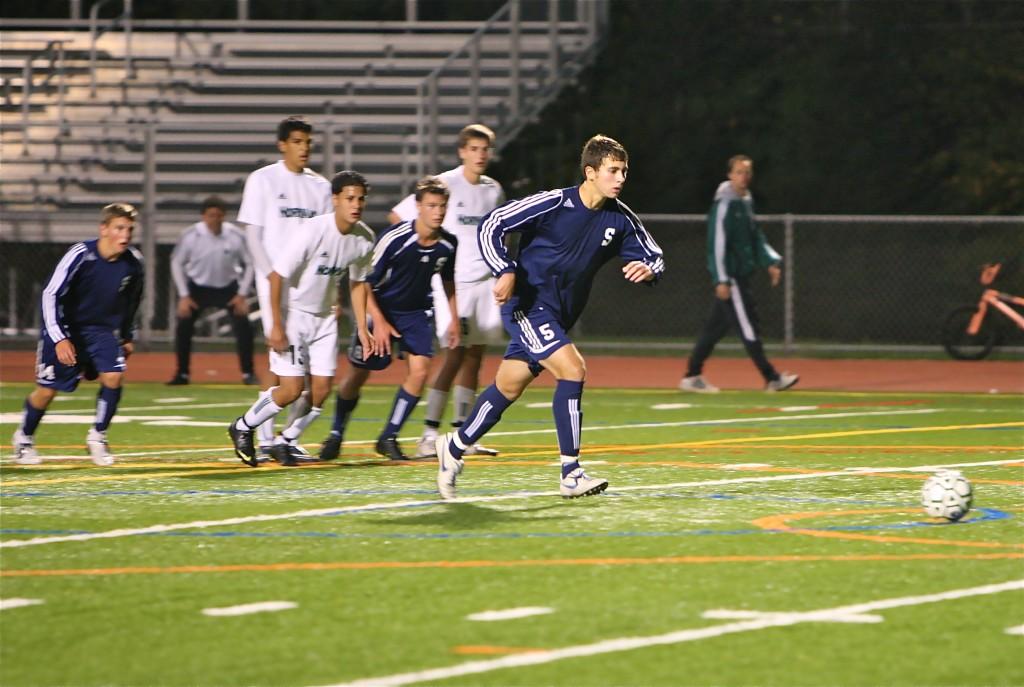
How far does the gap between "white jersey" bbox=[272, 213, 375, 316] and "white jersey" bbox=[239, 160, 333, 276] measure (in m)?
0.44

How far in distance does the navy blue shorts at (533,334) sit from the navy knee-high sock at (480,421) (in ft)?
0.76

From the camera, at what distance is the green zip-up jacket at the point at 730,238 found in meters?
17.7

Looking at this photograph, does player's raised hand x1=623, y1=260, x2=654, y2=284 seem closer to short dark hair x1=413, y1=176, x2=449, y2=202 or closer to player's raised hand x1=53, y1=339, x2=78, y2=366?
short dark hair x1=413, y1=176, x2=449, y2=202

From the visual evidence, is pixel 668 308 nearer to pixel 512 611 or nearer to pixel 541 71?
pixel 541 71

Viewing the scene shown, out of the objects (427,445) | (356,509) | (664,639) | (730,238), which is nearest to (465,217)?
(427,445)

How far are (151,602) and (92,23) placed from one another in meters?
24.6

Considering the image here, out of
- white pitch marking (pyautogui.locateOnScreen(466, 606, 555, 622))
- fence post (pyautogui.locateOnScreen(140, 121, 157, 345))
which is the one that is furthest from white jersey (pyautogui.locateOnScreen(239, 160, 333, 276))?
fence post (pyautogui.locateOnScreen(140, 121, 157, 345))

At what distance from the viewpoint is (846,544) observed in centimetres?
838

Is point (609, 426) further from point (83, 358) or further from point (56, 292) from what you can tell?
point (56, 292)

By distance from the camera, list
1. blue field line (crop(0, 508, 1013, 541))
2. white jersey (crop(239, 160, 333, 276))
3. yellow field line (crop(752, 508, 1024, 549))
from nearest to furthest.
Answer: yellow field line (crop(752, 508, 1024, 549)), blue field line (crop(0, 508, 1013, 541)), white jersey (crop(239, 160, 333, 276))

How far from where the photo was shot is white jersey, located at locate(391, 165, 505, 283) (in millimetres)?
12805

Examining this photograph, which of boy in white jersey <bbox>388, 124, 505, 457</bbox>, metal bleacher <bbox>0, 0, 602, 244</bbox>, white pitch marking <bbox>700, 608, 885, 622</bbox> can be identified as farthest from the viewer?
metal bleacher <bbox>0, 0, 602, 244</bbox>

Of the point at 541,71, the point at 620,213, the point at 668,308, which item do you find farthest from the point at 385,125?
the point at 620,213

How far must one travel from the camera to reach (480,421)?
10016mm
